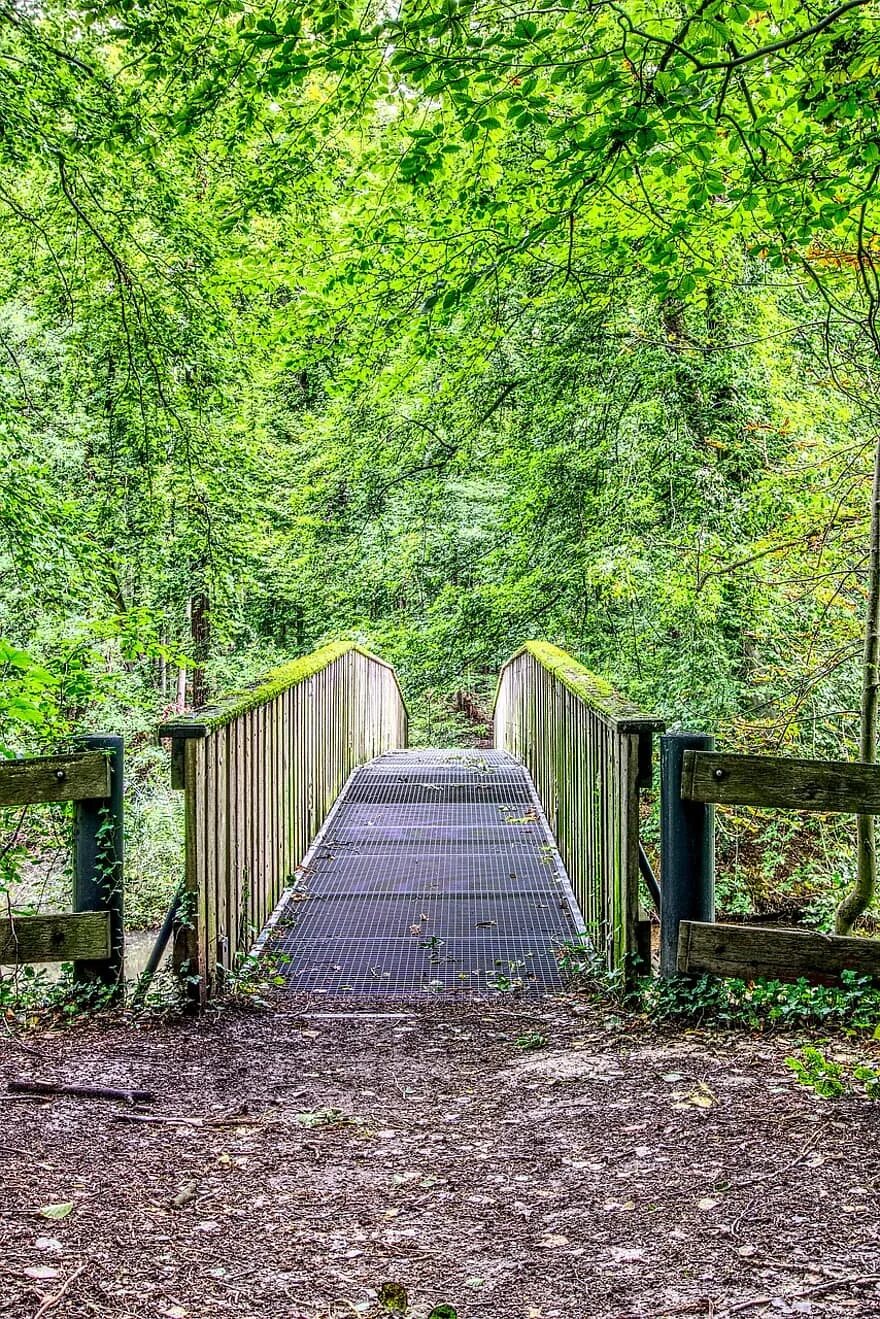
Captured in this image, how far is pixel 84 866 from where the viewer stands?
419 cm

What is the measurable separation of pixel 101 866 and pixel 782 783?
273cm

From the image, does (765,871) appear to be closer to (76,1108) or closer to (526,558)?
(526,558)

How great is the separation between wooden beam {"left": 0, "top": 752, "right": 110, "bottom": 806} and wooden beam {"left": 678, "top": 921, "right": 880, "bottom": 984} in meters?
2.42

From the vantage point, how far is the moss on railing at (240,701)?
4012mm

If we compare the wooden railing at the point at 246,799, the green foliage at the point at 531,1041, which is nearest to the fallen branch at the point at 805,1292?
the green foliage at the point at 531,1041

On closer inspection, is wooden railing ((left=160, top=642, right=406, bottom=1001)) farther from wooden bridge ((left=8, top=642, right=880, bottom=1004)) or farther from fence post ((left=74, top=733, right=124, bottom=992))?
fence post ((left=74, top=733, right=124, bottom=992))

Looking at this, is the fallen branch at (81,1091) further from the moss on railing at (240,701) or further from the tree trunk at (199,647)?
the tree trunk at (199,647)

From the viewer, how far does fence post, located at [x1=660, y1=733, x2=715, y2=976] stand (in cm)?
396

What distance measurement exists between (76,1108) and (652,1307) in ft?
6.37

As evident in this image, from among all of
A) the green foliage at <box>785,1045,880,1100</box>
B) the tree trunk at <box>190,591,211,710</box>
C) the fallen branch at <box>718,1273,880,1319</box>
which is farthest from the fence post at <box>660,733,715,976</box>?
the tree trunk at <box>190,591,211,710</box>

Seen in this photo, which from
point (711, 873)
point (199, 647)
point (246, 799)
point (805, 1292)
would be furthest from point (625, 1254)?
point (199, 647)

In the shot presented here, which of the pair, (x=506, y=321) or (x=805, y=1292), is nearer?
(x=805, y=1292)

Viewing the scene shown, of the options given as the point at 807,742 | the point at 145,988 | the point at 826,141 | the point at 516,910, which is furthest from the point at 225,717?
the point at 807,742

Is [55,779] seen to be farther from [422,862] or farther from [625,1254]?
[422,862]
